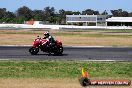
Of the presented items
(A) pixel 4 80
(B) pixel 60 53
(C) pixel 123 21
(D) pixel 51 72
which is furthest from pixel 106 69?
(C) pixel 123 21

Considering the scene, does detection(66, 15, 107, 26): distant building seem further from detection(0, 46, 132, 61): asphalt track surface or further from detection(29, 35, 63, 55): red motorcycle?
detection(29, 35, 63, 55): red motorcycle

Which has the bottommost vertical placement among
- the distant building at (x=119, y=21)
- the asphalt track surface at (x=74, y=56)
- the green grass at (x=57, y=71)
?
the distant building at (x=119, y=21)

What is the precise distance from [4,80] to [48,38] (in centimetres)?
1376

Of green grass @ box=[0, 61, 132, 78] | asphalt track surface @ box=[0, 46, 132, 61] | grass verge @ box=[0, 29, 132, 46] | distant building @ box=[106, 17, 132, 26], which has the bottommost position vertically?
distant building @ box=[106, 17, 132, 26]

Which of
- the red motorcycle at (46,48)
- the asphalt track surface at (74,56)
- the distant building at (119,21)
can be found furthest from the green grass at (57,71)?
the distant building at (119,21)

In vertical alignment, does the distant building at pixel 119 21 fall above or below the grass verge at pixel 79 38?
below

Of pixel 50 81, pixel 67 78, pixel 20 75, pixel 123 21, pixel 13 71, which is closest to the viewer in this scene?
pixel 50 81

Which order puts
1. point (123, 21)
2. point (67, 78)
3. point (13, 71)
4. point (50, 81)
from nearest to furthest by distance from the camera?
point (50, 81) → point (67, 78) → point (13, 71) → point (123, 21)

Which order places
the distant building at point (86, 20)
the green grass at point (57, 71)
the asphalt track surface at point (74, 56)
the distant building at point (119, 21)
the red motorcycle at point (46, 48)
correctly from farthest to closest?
the distant building at point (86, 20) < the distant building at point (119, 21) < the red motorcycle at point (46, 48) < the asphalt track surface at point (74, 56) < the green grass at point (57, 71)

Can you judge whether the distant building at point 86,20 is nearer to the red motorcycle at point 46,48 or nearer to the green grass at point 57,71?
the red motorcycle at point 46,48

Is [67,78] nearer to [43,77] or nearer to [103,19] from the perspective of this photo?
[43,77]

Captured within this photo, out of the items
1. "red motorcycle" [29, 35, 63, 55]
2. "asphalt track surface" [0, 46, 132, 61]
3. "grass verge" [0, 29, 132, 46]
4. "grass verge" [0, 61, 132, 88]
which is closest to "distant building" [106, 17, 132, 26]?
"grass verge" [0, 29, 132, 46]

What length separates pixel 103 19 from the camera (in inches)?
6235

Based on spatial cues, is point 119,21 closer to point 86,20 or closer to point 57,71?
point 86,20
